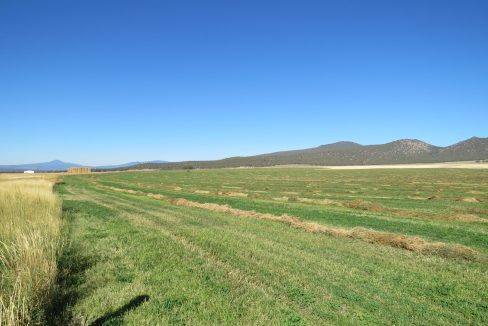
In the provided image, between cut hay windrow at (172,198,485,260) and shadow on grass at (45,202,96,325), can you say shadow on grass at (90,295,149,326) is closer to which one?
shadow on grass at (45,202,96,325)

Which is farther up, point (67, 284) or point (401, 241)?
point (67, 284)

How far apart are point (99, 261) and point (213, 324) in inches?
205

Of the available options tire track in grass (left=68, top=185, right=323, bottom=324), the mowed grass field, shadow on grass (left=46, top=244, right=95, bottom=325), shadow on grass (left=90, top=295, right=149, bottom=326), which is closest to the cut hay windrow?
the mowed grass field

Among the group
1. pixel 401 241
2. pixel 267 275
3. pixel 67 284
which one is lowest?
pixel 401 241

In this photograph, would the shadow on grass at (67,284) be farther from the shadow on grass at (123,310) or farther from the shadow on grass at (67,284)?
the shadow on grass at (123,310)

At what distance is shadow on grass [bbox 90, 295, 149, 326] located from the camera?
6809 millimetres

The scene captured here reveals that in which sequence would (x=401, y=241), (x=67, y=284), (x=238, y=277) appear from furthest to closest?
(x=401, y=241), (x=238, y=277), (x=67, y=284)

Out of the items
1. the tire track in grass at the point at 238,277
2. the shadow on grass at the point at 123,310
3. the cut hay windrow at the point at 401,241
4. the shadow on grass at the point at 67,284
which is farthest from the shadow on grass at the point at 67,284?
the cut hay windrow at the point at 401,241

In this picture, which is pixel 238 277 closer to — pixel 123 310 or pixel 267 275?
pixel 267 275

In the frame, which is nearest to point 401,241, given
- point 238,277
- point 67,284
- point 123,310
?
point 238,277

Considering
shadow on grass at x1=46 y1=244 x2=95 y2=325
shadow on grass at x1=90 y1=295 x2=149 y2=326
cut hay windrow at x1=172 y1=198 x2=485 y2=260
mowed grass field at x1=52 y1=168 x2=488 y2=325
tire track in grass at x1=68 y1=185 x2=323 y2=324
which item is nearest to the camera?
shadow on grass at x1=90 y1=295 x2=149 y2=326

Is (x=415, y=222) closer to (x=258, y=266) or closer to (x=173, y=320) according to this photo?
(x=258, y=266)

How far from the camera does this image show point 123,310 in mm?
7262

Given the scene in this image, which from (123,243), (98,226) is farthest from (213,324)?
(98,226)
